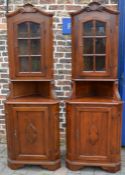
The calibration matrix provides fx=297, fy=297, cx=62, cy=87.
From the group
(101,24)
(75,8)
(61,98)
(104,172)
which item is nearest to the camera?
(101,24)

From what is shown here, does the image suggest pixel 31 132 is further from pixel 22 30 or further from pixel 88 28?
pixel 88 28

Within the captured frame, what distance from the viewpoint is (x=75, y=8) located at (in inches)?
150

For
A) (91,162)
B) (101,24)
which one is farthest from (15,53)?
(91,162)

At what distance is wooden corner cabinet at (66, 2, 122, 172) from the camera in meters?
3.17

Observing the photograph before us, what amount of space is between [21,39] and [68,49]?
82cm

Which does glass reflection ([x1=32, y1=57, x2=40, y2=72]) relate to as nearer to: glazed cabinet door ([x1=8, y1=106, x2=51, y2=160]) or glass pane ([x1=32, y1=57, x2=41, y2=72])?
glass pane ([x1=32, y1=57, x2=41, y2=72])

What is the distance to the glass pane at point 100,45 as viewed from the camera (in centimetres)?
321

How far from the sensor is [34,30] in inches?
127

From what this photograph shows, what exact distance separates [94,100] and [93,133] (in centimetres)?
37

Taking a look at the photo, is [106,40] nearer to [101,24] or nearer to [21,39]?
[101,24]

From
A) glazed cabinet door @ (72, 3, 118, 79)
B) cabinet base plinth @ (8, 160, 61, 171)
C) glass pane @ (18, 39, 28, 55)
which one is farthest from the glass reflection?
cabinet base plinth @ (8, 160, 61, 171)

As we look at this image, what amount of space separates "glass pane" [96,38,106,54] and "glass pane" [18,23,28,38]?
785 mm

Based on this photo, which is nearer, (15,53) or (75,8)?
(15,53)

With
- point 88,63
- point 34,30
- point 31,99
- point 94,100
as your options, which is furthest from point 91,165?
point 34,30
